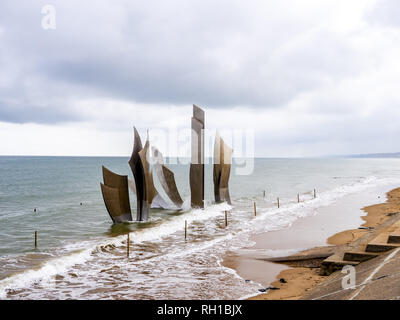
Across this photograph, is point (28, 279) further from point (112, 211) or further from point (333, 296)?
point (333, 296)

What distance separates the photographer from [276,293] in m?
8.52

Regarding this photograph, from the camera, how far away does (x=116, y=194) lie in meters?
17.4

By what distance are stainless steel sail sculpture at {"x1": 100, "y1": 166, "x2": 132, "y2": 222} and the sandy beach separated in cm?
747

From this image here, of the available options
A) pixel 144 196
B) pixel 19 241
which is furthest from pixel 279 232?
pixel 19 241

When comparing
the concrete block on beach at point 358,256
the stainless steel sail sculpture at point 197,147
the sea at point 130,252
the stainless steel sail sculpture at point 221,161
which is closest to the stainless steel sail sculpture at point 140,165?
the sea at point 130,252

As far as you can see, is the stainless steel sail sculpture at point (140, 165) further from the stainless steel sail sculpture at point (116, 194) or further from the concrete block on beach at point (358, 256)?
the concrete block on beach at point (358, 256)

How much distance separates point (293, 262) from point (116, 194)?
396 inches

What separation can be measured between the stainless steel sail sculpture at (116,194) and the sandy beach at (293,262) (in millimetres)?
7467

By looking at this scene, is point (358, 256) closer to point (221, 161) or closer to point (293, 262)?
point (293, 262)

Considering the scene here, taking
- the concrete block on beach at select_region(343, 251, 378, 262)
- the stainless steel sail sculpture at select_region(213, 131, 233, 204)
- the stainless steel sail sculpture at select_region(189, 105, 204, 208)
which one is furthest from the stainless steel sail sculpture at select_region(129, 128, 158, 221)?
the concrete block on beach at select_region(343, 251, 378, 262)

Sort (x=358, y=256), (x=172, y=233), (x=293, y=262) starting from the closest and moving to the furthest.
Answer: (x=358, y=256), (x=293, y=262), (x=172, y=233)

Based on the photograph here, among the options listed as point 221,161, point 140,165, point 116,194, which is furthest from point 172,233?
point 221,161

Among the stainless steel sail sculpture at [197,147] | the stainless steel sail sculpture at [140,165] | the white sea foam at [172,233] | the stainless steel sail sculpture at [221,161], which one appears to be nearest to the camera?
the white sea foam at [172,233]

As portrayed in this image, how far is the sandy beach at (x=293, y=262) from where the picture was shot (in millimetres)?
8781
